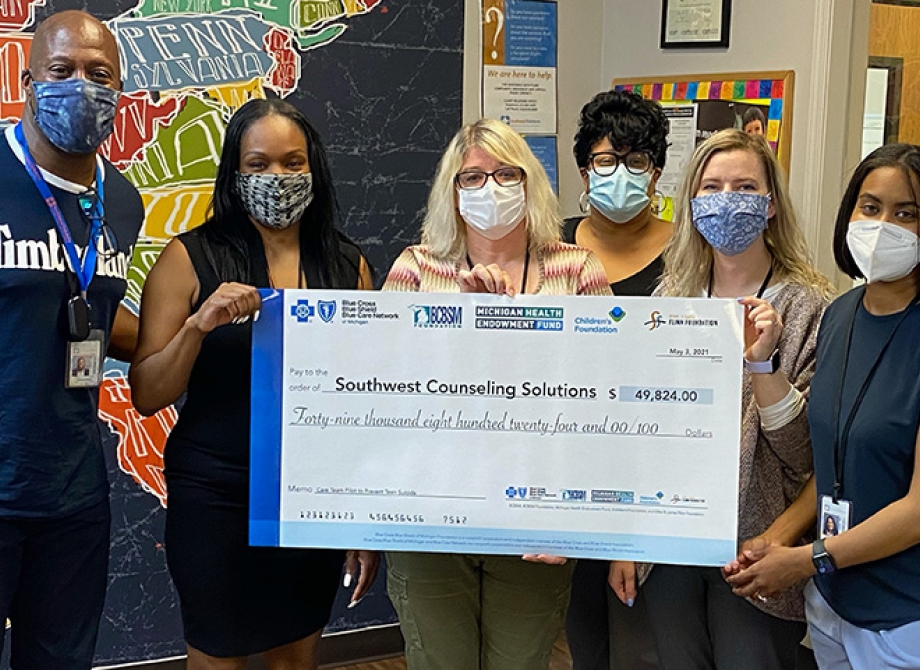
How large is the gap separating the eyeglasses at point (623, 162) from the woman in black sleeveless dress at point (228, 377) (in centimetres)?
73

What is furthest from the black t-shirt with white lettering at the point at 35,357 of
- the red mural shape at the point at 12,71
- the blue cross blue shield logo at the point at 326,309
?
the red mural shape at the point at 12,71

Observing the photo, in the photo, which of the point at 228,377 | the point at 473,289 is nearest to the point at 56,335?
the point at 228,377

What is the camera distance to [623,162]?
2.40 m

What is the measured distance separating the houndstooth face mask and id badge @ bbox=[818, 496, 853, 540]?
3.91 feet

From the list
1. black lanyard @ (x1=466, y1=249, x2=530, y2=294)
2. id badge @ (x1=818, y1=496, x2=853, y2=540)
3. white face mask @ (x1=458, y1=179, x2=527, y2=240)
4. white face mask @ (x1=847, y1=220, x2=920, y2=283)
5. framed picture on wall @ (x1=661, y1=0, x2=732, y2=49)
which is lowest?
id badge @ (x1=818, y1=496, x2=853, y2=540)

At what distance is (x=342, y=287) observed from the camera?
6.86 ft

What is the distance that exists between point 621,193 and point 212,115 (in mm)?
1419

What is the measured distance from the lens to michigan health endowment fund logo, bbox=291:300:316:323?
187 centimetres

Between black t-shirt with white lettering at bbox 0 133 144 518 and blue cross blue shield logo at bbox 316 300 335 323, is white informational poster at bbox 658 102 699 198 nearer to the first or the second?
blue cross blue shield logo at bbox 316 300 335 323

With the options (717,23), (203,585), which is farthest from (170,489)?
(717,23)

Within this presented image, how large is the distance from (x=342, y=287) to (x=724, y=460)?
0.88 m

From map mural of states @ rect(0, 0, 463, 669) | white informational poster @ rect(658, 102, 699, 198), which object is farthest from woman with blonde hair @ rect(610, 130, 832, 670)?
map mural of states @ rect(0, 0, 463, 669)

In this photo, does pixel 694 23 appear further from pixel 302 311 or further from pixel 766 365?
pixel 302 311

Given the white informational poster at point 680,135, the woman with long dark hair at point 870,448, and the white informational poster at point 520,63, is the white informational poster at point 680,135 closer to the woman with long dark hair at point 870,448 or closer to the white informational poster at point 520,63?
the white informational poster at point 520,63
